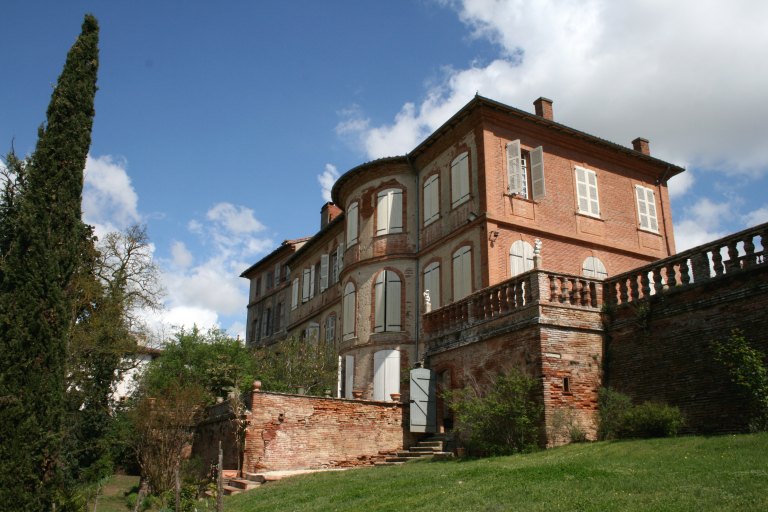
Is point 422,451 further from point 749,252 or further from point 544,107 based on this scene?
point 544,107

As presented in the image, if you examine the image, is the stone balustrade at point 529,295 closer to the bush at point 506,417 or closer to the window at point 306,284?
the bush at point 506,417

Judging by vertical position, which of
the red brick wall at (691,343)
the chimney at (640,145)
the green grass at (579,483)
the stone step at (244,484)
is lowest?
the stone step at (244,484)

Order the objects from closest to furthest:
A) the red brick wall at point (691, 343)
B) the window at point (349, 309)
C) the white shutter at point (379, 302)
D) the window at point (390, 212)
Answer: the red brick wall at point (691, 343), the white shutter at point (379, 302), the window at point (390, 212), the window at point (349, 309)

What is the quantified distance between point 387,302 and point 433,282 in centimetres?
204

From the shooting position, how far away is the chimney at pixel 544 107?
23.5 metres

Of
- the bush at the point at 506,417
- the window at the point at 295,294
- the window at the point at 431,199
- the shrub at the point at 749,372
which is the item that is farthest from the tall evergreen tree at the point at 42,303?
the window at the point at 295,294

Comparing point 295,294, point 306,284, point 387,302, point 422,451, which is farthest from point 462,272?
point 295,294

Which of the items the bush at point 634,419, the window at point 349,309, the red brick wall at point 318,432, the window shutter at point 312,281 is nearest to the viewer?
the bush at point 634,419

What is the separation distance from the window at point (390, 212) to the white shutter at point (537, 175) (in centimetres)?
511

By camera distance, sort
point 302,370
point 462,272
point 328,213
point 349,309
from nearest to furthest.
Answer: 1. point 462,272
2. point 302,370
3. point 349,309
4. point 328,213

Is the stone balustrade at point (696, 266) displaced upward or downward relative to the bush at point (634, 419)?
upward

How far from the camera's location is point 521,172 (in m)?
21.5

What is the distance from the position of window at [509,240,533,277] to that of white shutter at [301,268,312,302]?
14803 mm

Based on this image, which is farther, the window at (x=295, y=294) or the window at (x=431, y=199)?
the window at (x=295, y=294)
